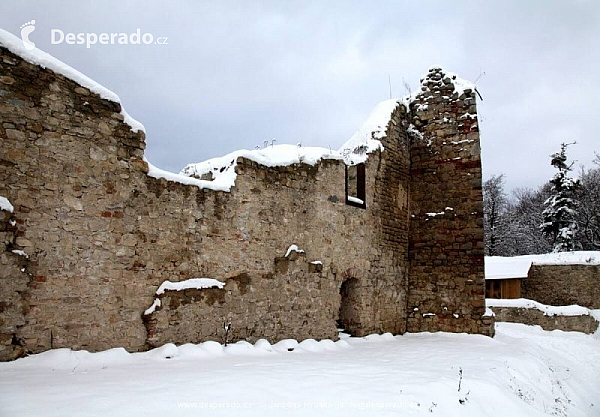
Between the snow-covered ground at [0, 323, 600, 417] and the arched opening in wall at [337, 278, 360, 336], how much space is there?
1267mm

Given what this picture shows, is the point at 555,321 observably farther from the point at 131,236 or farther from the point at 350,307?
the point at 131,236

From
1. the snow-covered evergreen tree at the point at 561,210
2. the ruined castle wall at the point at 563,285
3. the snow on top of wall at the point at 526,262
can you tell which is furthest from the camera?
the snow-covered evergreen tree at the point at 561,210

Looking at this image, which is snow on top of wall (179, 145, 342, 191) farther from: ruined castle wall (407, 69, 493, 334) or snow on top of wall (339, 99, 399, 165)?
ruined castle wall (407, 69, 493, 334)

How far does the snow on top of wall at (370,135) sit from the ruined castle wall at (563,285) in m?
12.7

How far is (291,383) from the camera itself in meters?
5.10

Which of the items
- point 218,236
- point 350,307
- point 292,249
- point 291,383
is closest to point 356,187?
point 350,307

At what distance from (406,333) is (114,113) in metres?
8.99

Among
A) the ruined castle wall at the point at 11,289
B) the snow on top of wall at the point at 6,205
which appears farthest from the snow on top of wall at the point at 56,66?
the ruined castle wall at the point at 11,289

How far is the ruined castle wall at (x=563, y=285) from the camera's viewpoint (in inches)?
752

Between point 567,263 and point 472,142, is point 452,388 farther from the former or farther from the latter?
point 567,263

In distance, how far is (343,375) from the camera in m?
5.80

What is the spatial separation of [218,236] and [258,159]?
1.64 m

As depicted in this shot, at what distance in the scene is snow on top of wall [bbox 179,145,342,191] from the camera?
7565 millimetres

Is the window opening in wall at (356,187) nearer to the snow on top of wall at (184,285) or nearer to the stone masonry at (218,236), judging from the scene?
the stone masonry at (218,236)
